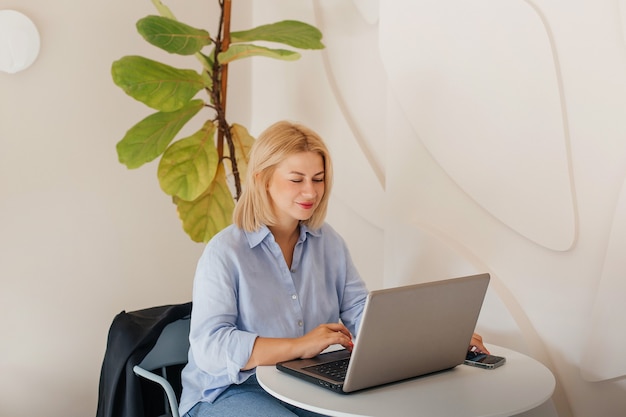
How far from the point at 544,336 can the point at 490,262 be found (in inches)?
10.3

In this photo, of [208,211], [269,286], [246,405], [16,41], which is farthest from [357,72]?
[246,405]

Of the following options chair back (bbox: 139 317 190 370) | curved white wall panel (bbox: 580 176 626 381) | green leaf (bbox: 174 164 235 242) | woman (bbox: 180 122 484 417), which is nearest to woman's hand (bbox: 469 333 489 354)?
woman (bbox: 180 122 484 417)

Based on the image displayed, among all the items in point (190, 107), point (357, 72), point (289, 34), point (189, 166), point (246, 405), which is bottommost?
point (246, 405)

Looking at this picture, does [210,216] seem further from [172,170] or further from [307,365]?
[307,365]

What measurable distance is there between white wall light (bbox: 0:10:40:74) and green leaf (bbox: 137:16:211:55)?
456mm

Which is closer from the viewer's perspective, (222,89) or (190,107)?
(190,107)

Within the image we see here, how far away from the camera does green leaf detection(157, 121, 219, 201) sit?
8.06ft

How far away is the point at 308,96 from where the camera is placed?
9.50 feet

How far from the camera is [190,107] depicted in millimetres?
2527

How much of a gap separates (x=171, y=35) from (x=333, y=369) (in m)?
1.19

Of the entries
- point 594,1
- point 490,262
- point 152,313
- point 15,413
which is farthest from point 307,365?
point 15,413

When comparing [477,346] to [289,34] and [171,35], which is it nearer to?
[289,34]

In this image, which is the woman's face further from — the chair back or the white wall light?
the white wall light

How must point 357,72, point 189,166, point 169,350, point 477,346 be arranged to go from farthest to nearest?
point 357,72
point 189,166
point 169,350
point 477,346
